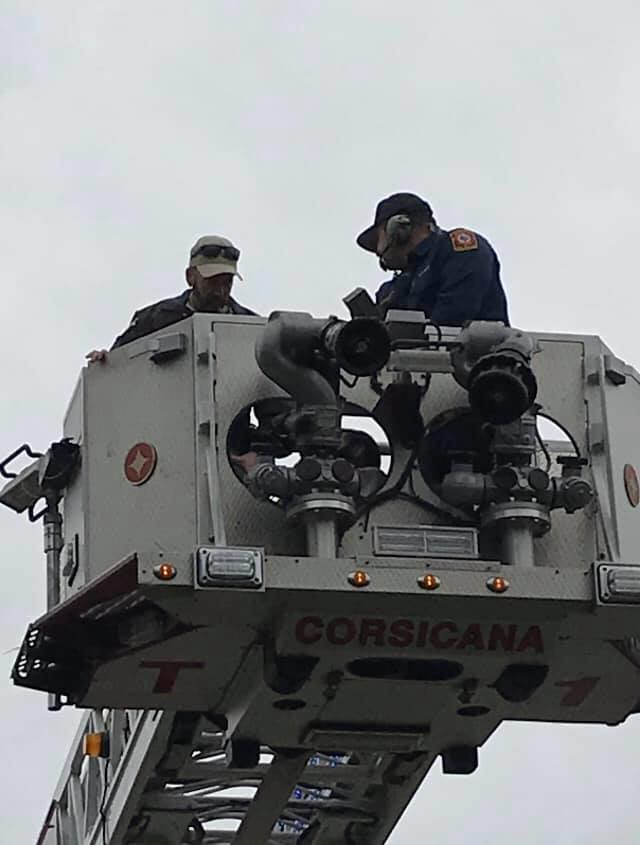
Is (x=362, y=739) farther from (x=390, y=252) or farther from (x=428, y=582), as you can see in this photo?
(x=390, y=252)

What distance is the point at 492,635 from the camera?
14.3 meters

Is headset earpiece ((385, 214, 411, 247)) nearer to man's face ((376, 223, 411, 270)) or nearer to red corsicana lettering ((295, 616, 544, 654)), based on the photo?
man's face ((376, 223, 411, 270))

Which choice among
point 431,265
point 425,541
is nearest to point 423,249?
point 431,265

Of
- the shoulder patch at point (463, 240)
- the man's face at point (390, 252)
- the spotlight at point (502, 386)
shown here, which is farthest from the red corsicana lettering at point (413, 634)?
the man's face at point (390, 252)

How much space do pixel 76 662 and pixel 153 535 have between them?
1.15 m

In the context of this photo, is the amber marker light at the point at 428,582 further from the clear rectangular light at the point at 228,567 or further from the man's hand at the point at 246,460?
the man's hand at the point at 246,460

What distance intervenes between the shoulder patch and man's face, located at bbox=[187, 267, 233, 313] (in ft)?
5.03

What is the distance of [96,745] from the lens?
678 inches

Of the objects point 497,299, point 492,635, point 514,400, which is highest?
point 497,299

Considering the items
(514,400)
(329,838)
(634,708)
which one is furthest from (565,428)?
(329,838)

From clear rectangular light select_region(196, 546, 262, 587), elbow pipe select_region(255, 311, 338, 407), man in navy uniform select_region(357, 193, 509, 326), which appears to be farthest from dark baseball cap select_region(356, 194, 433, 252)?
clear rectangular light select_region(196, 546, 262, 587)

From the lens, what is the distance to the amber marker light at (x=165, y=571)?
13.6 metres

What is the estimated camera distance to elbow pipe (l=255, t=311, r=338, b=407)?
14.1m

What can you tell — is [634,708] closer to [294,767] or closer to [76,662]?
[294,767]
